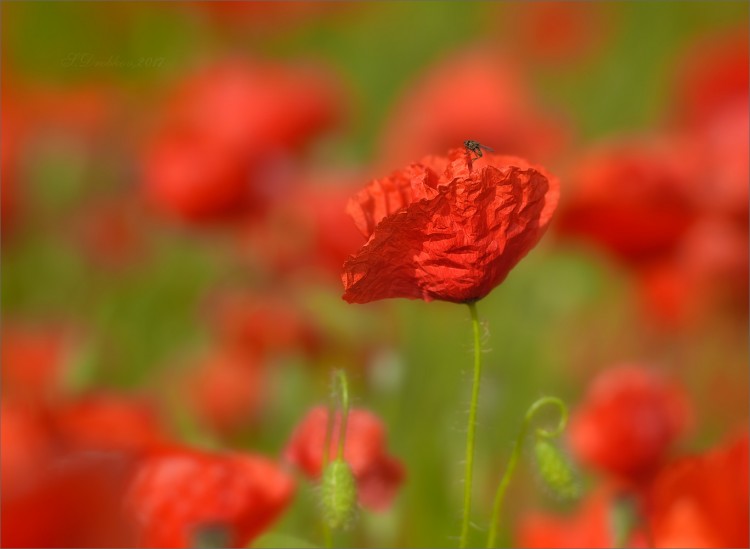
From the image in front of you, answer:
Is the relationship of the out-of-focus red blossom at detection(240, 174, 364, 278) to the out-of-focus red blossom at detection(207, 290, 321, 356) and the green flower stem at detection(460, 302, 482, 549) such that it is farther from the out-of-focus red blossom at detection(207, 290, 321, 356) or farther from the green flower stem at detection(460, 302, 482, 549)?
the green flower stem at detection(460, 302, 482, 549)

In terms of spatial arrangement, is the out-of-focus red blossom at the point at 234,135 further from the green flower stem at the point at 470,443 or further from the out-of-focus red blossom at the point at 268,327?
the green flower stem at the point at 470,443

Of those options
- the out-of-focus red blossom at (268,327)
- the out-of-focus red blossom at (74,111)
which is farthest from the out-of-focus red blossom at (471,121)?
the out-of-focus red blossom at (74,111)

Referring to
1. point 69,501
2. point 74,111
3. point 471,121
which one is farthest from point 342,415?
point 74,111

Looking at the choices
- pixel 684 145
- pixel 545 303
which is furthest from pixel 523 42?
pixel 684 145

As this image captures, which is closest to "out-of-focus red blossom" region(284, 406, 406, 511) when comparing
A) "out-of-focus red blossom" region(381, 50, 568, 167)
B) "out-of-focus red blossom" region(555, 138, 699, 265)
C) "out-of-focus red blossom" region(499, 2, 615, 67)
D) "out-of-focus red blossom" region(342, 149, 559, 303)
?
"out-of-focus red blossom" region(342, 149, 559, 303)

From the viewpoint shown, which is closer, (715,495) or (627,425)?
(715,495)

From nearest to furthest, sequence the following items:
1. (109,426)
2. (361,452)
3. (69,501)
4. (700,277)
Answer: (69,501)
(361,452)
(109,426)
(700,277)

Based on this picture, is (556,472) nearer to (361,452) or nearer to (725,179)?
(361,452)
